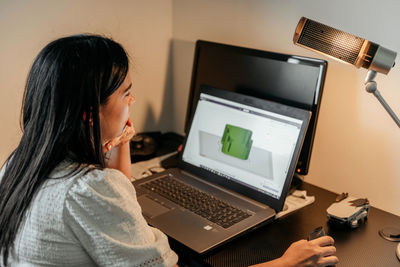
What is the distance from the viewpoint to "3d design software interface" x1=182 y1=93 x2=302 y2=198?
1.33 metres

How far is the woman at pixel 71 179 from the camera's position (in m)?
0.85

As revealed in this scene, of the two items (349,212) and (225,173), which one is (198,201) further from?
(349,212)

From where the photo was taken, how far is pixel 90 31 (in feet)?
5.38

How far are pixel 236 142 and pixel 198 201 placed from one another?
0.74 ft

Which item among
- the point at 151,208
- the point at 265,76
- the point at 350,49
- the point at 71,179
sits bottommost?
the point at 151,208

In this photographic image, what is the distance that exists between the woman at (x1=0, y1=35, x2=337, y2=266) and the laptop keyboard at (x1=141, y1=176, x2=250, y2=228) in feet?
1.17

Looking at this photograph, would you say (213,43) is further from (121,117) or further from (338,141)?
(121,117)

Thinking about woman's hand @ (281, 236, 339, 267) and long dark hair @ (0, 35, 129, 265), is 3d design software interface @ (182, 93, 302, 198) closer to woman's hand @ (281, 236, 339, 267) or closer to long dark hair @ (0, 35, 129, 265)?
woman's hand @ (281, 236, 339, 267)

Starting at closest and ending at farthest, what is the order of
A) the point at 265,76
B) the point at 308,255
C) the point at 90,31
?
1. the point at 308,255
2. the point at 265,76
3. the point at 90,31

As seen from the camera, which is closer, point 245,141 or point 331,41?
point 331,41

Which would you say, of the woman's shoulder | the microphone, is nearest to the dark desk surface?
the woman's shoulder

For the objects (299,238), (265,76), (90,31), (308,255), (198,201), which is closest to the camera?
(308,255)

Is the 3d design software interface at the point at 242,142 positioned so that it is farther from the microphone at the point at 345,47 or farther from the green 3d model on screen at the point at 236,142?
the microphone at the point at 345,47

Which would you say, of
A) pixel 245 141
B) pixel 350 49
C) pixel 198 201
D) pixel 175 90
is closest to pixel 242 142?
pixel 245 141
